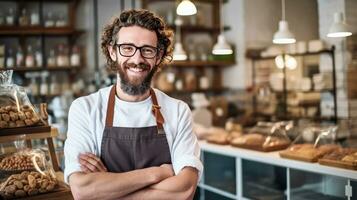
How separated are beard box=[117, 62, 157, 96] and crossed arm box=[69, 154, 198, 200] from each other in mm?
284

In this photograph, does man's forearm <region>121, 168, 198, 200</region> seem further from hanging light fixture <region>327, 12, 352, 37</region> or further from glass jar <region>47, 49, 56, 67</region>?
glass jar <region>47, 49, 56, 67</region>

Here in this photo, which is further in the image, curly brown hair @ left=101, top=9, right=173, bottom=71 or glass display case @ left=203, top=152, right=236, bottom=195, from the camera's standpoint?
glass display case @ left=203, top=152, right=236, bottom=195

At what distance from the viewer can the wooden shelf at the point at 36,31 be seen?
4688mm

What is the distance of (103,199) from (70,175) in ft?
0.50

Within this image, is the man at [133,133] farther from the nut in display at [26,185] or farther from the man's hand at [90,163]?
the nut in display at [26,185]

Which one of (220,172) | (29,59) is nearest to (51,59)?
(29,59)

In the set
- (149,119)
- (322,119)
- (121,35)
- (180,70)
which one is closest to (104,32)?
(121,35)

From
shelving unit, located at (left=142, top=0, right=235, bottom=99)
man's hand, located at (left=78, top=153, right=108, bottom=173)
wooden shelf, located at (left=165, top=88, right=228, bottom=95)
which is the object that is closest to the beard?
man's hand, located at (left=78, top=153, right=108, bottom=173)

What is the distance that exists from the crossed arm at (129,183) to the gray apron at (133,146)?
2.3 inches

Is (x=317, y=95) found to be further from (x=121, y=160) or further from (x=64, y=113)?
(x=121, y=160)

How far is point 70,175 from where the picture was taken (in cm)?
151

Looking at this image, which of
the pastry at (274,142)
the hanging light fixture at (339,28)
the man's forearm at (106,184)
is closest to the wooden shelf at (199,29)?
the pastry at (274,142)

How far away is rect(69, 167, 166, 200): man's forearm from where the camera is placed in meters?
1.46

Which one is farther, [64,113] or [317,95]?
[317,95]
